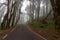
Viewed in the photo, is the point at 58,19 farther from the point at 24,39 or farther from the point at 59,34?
the point at 24,39

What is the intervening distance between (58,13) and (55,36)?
2822mm

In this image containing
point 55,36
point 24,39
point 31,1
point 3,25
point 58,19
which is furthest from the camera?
point 31,1

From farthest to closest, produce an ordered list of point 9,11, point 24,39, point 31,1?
point 31,1 → point 9,11 → point 24,39

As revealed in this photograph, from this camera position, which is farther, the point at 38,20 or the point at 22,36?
the point at 38,20

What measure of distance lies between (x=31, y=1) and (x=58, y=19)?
3283cm

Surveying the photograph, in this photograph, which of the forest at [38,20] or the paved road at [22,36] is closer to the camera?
the paved road at [22,36]

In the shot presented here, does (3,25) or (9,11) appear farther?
(9,11)

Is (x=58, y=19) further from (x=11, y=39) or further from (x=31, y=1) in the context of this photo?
(x=31, y=1)

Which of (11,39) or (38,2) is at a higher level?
(38,2)

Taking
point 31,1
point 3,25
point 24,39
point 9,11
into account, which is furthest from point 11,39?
point 31,1

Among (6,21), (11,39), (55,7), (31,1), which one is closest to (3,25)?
(6,21)

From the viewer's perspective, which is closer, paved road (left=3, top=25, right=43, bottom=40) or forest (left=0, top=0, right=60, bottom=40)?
paved road (left=3, top=25, right=43, bottom=40)

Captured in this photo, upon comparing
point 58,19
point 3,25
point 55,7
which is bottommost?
point 3,25

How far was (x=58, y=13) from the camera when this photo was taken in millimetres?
13156
